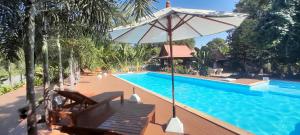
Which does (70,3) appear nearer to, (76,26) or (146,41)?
(76,26)

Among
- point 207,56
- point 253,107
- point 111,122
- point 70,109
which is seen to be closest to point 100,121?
point 111,122

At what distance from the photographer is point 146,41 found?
8.10 meters

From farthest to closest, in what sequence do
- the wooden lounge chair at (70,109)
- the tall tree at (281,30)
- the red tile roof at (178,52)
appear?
the red tile roof at (178,52)
the tall tree at (281,30)
the wooden lounge chair at (70,109)

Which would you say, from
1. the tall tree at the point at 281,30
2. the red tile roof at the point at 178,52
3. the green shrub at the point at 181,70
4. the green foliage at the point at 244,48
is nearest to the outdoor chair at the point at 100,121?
the tall tree at the point at 281,30

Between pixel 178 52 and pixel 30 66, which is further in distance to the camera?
pixel 178 52

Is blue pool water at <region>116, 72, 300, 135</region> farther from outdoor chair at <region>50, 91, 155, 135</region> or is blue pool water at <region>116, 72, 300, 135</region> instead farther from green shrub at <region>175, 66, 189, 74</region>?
green shrub at <region>175, 66, 189, 74</region>

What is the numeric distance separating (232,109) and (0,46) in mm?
9233

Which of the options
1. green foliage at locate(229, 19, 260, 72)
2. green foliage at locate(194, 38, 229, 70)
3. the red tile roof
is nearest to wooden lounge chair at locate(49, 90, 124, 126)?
green foliage at locate(194, 38, 229, 70)

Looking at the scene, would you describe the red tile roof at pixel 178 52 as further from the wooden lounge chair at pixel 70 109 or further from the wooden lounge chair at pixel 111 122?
the wooden lounge chair at pixel 70 109

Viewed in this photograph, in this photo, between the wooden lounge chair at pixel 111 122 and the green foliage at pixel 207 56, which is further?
the green foliage at pixel 207 56

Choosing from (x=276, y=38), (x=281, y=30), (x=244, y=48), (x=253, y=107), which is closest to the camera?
(x=253, y=107)

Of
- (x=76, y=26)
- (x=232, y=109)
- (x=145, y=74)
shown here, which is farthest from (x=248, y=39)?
(x=76, y=26)

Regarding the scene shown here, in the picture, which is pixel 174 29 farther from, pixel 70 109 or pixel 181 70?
pixel 181 70

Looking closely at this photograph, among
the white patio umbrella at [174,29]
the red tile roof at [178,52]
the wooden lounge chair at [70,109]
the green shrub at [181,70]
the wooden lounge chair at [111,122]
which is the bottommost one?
the wooden lounge chair at [111,122]
